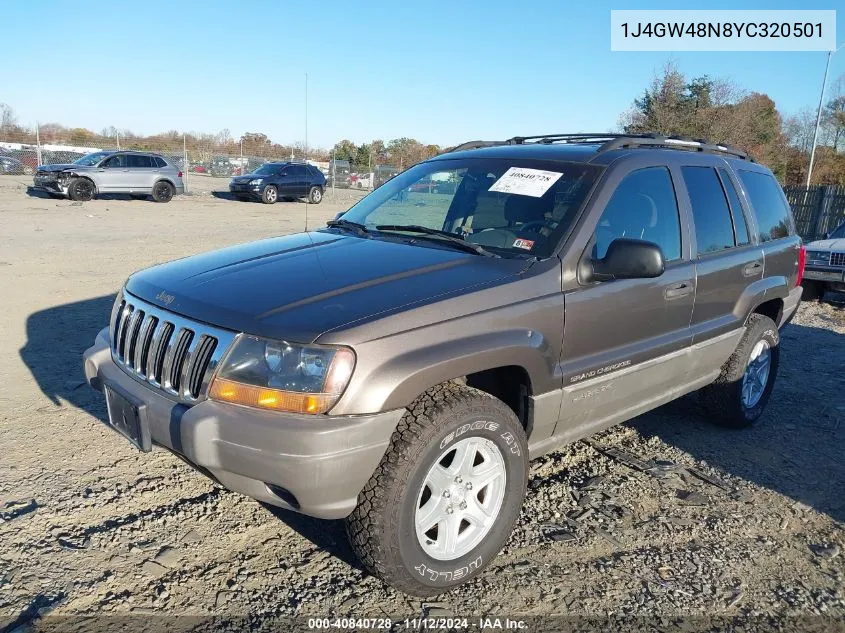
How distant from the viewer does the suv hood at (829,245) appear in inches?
374

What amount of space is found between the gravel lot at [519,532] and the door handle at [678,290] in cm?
111

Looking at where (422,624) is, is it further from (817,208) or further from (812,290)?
(817,208)

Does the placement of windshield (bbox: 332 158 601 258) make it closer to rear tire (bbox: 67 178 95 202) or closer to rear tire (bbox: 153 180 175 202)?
rear tire (bbox: 67 178 95 202)

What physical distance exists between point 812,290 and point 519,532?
343 inches

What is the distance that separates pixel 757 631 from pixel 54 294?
7.61 meters

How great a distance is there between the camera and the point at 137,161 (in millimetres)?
21547

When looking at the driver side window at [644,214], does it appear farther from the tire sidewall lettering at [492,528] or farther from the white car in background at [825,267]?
the white car in background at [825,267]

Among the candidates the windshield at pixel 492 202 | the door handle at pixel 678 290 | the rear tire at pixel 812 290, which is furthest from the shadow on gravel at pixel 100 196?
the door handle at pixel 678 290

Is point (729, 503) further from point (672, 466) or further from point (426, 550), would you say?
point (426, 550)

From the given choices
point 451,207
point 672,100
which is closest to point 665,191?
point 451,207

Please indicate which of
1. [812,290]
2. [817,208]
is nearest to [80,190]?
[812,290]

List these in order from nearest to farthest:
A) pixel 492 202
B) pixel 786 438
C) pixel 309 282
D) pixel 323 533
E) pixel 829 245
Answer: pixel 309 282
pixel 323 533
pixel 492 202
pixel 786 438
pixel 829 245

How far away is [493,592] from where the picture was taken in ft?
9.32

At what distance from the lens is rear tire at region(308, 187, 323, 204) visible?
26.1m
